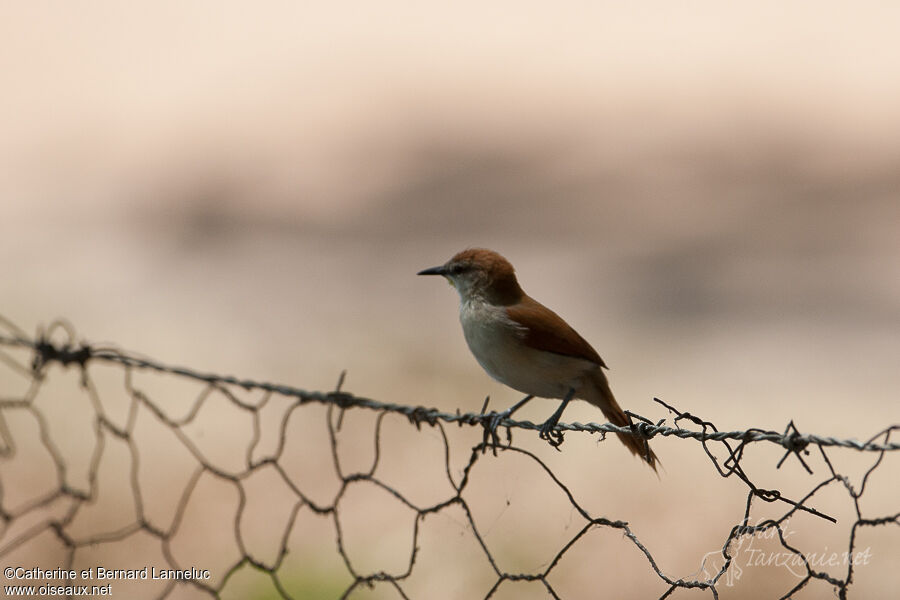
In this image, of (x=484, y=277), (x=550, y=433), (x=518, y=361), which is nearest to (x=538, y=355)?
(x=518, y=361)

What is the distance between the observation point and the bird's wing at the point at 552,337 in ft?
12.8

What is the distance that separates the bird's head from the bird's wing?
0.88 ft

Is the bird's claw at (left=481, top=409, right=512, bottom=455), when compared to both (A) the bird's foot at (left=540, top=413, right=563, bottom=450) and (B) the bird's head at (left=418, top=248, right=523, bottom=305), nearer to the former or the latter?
(A) the bird's foot at (left=540, top=413, right=563, bottom=450)

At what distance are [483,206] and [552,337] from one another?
27.1ft

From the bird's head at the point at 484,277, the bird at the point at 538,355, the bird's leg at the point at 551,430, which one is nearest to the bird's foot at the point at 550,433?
the bird's leg at the point at 551,430

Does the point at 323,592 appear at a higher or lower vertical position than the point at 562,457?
lower

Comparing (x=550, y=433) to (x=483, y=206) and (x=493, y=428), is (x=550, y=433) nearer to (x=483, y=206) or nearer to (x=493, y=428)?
(x=493, y=428)

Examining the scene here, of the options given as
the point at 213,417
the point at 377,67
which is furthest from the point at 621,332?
the point at 377,67

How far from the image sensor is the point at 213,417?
23.5 ft

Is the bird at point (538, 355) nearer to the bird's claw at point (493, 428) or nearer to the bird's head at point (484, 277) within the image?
the bird's head at point (484, 277)

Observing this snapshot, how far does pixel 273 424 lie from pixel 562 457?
1803mm

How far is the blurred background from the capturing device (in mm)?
7730

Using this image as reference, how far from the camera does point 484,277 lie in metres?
4.34

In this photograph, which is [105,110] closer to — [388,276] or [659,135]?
[388,276]
